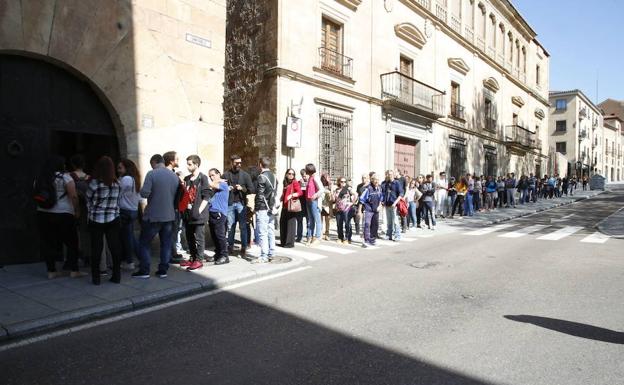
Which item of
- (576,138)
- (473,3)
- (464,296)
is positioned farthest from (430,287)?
(576,138)

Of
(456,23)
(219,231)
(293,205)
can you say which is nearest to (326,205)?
(293,205)

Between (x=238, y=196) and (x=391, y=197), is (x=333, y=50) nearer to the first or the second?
(x=391, y=197)

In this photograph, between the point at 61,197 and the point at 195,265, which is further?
the point at 195,265

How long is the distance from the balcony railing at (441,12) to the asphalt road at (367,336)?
54.0 ft

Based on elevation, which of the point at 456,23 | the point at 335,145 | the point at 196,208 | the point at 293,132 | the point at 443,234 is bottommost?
the point at 443,234

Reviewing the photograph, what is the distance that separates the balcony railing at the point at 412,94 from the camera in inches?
649

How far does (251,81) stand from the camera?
13.5 meters

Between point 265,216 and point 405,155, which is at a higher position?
point 405,155

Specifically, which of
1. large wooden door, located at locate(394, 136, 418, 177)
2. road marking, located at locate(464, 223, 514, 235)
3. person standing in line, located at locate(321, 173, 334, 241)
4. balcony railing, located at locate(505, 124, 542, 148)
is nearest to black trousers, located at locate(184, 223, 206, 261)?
person standing in line, located at locate(321, 173, 334, 241)

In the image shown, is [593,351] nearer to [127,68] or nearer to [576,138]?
[127,68]

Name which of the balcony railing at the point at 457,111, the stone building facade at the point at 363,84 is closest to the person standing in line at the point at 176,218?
the stone building facade at the point at 363,84

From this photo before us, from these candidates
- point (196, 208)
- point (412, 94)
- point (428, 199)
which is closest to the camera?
point (196, 208)

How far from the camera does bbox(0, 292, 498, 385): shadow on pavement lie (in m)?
3.18

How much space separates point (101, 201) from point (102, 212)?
0.15 meters
